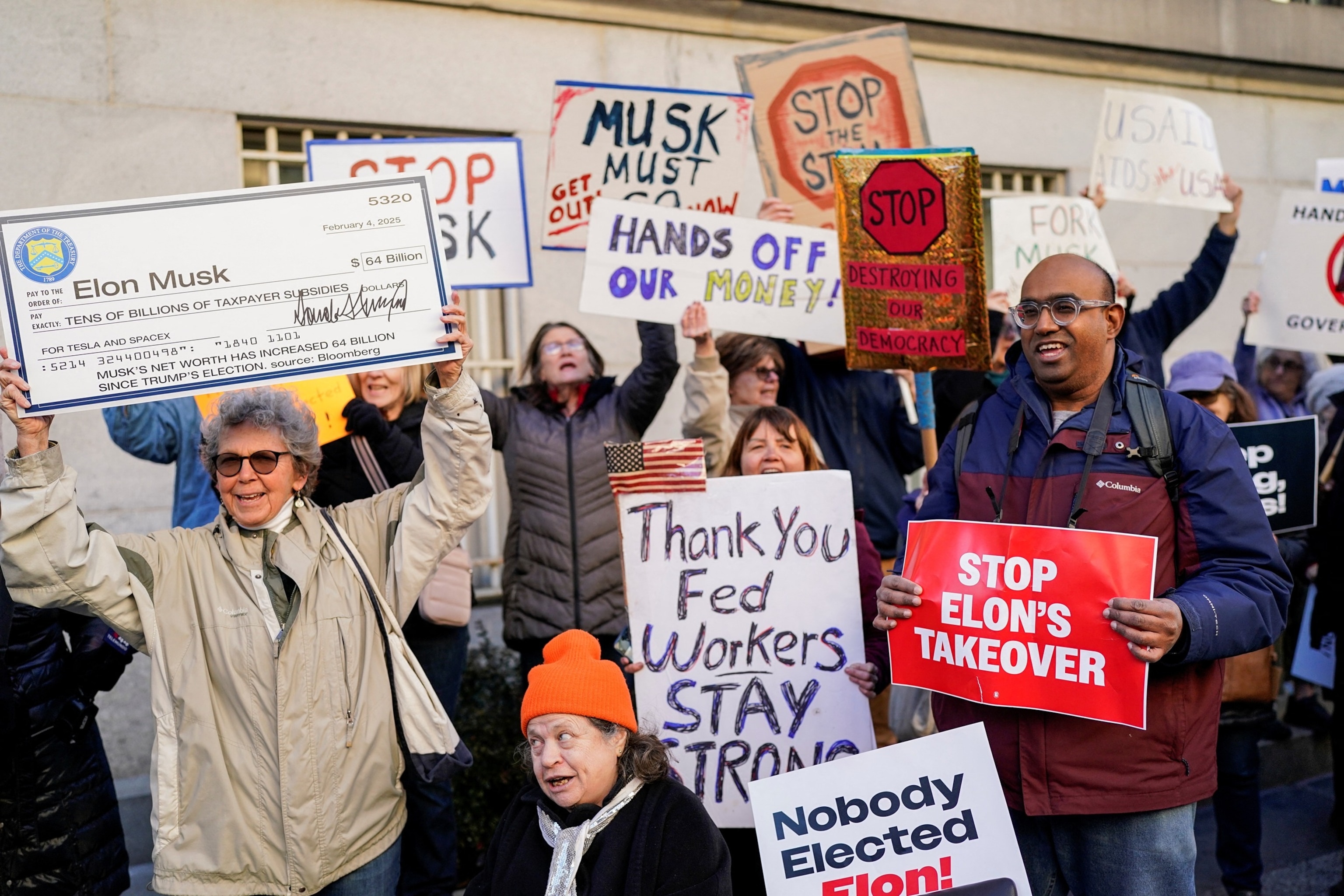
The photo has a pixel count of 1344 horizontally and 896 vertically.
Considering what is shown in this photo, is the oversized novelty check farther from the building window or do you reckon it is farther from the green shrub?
the building window

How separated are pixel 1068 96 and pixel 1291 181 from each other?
7.89ft

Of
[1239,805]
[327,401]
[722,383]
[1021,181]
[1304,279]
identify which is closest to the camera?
[327,401]

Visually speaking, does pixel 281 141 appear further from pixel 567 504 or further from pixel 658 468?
pixel 658 468

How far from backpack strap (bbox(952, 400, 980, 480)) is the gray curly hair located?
1711 millimetres

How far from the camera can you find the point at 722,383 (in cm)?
443

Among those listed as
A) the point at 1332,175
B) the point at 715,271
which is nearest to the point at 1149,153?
the point at 1332,175

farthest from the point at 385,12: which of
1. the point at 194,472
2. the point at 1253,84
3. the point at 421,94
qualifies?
the point at 1253,84

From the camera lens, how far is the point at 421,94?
631 cm

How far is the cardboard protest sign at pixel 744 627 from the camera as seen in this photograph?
11.9 feet

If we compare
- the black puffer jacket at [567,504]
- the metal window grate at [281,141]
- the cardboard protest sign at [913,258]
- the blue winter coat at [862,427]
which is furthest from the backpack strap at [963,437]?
the metal window grate at [281,141]

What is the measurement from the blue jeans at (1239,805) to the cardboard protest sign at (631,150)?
Answer: 3.00 m

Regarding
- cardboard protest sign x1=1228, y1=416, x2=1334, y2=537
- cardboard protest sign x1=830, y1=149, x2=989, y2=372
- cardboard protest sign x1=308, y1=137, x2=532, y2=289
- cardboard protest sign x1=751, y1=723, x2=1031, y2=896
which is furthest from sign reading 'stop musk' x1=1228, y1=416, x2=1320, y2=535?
cardboard protest sign x1=308, y1=137, x2=532, y2=289

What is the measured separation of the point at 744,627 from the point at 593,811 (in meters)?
1.16

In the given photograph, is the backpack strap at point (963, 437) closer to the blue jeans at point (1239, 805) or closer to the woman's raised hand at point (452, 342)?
the woman's raised hand at point (452, 342)
